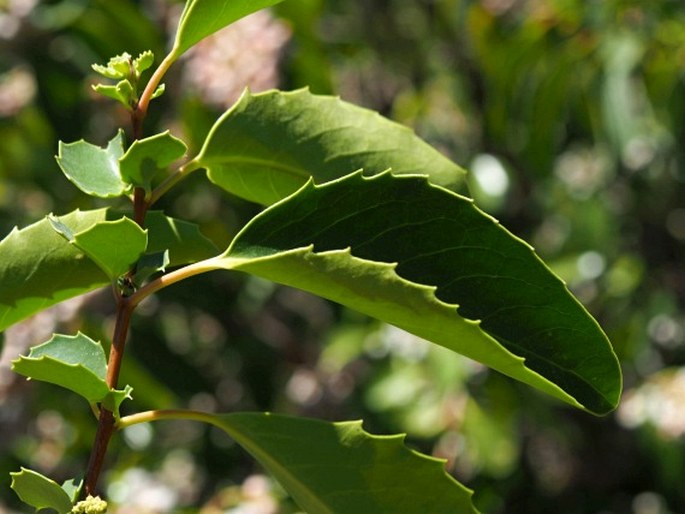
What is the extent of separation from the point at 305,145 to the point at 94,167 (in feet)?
0.43

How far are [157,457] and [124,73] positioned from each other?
5.95 feet

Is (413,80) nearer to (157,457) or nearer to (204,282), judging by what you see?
(204,282)

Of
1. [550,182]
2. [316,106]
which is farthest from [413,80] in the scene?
[316,106]

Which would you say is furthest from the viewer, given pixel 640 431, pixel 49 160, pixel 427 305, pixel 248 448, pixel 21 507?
pixel 640 431

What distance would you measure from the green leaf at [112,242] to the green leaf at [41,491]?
0.39 ft

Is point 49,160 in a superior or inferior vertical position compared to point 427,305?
inferior

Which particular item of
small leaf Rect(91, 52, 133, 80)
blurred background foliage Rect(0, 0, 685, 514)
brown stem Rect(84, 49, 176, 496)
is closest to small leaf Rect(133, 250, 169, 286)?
brown stem Rect(84, 49, 176, 496)

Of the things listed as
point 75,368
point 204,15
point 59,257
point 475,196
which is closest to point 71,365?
point 75,368

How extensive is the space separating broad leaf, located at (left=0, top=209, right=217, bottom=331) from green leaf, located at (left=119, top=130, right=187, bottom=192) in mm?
38

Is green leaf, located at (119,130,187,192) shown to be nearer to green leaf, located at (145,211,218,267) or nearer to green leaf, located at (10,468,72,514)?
green leaf, located at (145,211,218,267)

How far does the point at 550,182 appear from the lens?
277cm

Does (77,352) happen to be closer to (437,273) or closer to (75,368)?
(75,368)

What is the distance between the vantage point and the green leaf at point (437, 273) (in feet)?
2.18

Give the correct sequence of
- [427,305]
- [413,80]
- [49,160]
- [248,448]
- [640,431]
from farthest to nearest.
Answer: [413,80], [640,431], [49,160], [248,448], [427,305]
